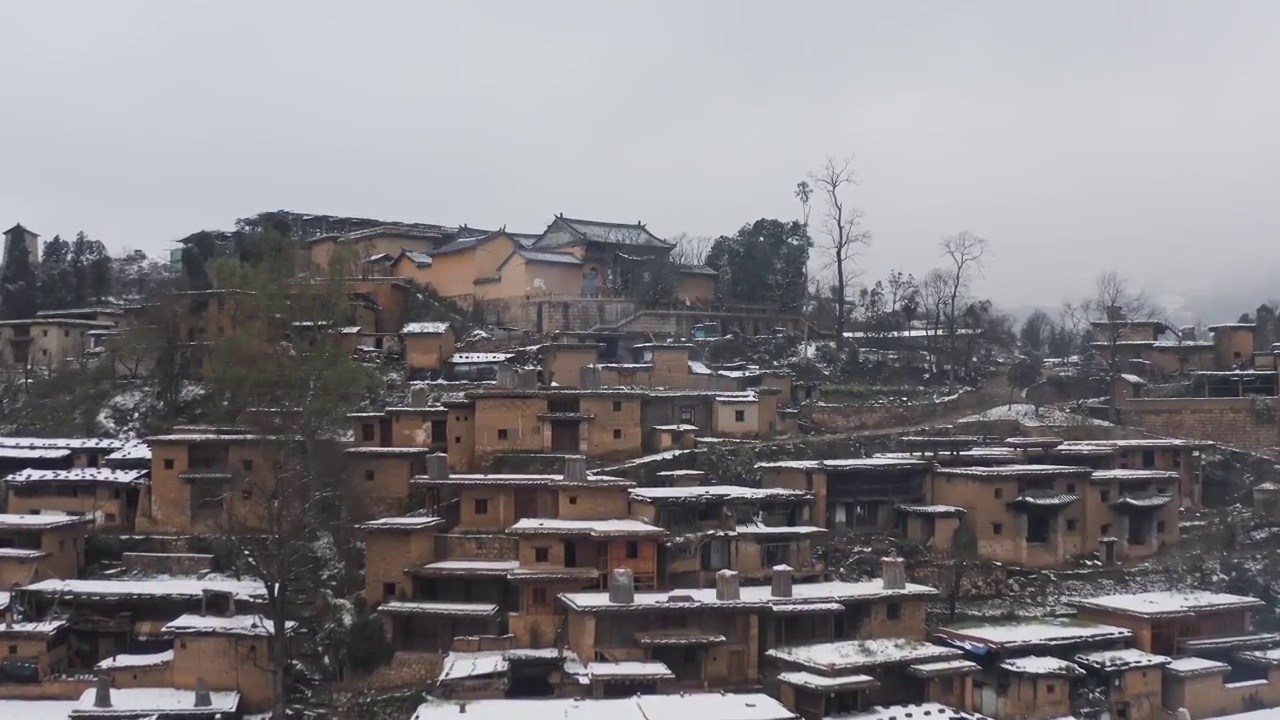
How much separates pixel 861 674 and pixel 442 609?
9.71m

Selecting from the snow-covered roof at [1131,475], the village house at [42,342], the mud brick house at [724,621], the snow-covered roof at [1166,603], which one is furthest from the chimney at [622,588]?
the village house at [42,342]

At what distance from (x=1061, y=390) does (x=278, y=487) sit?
30.4 metres

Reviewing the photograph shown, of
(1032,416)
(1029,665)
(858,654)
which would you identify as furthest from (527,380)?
(1032,416)

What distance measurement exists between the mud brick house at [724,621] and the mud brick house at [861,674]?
668 millimetres

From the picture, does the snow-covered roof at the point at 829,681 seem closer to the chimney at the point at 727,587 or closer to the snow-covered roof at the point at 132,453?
the chimney at the point at 727,587

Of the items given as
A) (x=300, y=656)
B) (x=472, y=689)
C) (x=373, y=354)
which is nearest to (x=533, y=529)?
(x=472, y=689)

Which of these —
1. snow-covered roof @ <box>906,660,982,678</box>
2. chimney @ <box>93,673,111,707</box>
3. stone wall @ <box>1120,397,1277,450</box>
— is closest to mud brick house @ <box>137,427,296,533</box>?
chimney @ <box>93,673,111,707</box>

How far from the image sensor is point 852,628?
2519 cm

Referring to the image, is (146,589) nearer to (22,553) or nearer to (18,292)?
(22,553)

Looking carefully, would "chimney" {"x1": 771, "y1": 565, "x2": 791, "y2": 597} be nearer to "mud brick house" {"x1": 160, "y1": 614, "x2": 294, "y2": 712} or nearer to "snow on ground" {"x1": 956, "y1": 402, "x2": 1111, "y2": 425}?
"mud brick house" {"x1": 160, "y1": 614, "x2": 294, "y2": 712}

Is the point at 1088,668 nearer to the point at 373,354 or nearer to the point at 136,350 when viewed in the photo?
the point at 373,354

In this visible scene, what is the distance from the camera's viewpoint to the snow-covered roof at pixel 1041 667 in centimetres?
2342

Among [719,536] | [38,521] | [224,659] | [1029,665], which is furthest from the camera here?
[38,521]

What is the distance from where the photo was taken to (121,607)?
1024 inches
